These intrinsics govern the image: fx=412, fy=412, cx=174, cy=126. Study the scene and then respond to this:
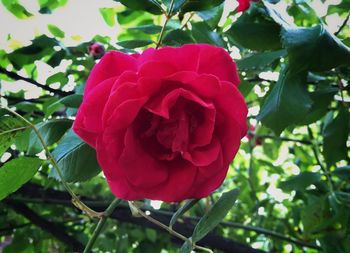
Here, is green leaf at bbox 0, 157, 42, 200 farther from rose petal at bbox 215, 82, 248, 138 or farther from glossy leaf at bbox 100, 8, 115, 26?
glossy leaf at bbox 100, 8, 115, 26

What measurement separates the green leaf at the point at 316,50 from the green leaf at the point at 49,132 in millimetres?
328

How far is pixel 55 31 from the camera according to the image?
0.97m

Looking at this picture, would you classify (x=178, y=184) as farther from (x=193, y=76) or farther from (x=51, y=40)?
(x=51, y=40)

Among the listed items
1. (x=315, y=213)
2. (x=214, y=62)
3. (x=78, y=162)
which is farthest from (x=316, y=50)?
(x=315, y=213)

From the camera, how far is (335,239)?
88 cm

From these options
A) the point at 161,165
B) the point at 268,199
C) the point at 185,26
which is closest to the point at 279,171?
the point at 268,199

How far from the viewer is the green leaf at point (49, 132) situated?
58 centimetres

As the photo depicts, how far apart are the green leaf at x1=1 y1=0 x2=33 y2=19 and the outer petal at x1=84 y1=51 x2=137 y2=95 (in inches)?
22.4

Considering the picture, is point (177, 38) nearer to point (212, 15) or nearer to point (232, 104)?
point (212, 15)

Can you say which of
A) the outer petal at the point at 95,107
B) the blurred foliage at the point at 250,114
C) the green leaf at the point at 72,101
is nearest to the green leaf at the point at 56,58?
the blurred foliage at the point at 250,114

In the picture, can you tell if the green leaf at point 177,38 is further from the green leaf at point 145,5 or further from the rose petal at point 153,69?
the rose petal at point 153,69

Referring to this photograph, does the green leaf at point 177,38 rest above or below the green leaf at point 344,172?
above

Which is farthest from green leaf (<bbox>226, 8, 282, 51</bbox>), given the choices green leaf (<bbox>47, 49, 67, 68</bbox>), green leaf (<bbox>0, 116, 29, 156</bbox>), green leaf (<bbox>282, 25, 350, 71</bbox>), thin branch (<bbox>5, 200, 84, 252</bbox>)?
thin branch (<bbox>5, 200, 84, 252</bbox>)

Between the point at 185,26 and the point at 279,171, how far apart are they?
0.68 meters
